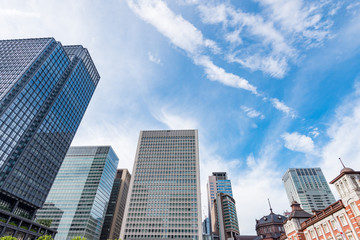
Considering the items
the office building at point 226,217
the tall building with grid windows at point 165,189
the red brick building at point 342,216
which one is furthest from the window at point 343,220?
the office building at point 226,217

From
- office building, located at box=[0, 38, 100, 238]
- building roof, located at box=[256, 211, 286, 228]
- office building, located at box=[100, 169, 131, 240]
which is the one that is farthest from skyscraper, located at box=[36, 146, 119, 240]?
building roof, located at box=[256, 211, 286, 228]

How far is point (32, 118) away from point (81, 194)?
211 ft

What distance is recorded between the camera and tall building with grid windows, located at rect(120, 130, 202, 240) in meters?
112

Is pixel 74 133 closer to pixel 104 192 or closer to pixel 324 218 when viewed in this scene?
pixel 104 192

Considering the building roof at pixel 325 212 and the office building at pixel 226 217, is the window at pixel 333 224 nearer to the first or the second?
the building roof at pixel 325 212

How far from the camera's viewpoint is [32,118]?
3819 inches

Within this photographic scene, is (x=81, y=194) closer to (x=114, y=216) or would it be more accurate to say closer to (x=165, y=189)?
(x=114, y=216)

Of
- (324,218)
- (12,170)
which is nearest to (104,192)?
(12,170)

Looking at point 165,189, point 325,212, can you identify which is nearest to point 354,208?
point 325,212

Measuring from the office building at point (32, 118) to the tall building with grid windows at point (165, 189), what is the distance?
45454 millimetres

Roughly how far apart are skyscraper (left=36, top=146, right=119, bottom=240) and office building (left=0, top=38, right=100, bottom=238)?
3605 centimetres

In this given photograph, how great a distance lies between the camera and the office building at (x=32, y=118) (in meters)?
83.9

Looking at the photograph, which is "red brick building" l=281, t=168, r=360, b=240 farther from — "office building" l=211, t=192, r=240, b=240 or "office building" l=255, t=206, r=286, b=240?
"office building" l=211, t=192, r=240, b=240

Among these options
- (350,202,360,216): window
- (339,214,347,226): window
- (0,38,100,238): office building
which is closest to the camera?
(350,202,360,216): window
